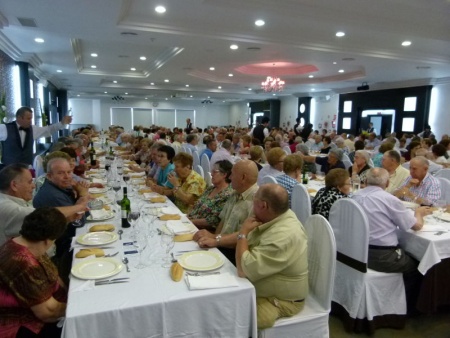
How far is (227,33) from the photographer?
638cm

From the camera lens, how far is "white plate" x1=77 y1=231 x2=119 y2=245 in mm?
2266

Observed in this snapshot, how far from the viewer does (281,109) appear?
68.3 feet

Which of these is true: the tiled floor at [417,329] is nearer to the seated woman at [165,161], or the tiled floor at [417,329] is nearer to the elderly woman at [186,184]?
the elderly woman at [186,184]

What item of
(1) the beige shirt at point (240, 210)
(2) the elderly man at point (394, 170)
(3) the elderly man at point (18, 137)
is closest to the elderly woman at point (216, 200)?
(1) the beige shirt at point (240, 210)

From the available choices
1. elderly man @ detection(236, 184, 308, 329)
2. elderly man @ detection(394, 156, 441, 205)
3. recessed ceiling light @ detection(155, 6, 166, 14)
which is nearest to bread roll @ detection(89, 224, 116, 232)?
elderly man @ detection(236, 184, 308, 329)

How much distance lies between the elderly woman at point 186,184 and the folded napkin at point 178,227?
80 cm

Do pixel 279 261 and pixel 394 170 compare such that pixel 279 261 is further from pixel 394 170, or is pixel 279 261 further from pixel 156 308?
pixel 394 170

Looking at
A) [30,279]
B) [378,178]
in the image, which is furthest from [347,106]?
[30,279]

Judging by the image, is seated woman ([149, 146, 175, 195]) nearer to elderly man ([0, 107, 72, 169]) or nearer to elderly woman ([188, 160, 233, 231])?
elderly woman ([188, 160, 233, 231])

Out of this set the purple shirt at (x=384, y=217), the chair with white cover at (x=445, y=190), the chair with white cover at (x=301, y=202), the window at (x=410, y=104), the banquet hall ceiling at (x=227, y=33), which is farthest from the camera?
the window at (x=410, y=104)

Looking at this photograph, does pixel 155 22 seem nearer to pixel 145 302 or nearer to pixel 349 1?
pixel 349 1

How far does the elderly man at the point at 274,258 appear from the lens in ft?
5.79

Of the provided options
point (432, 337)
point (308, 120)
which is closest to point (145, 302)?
point (432, 337)

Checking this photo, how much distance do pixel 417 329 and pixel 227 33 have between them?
18.2 feet
